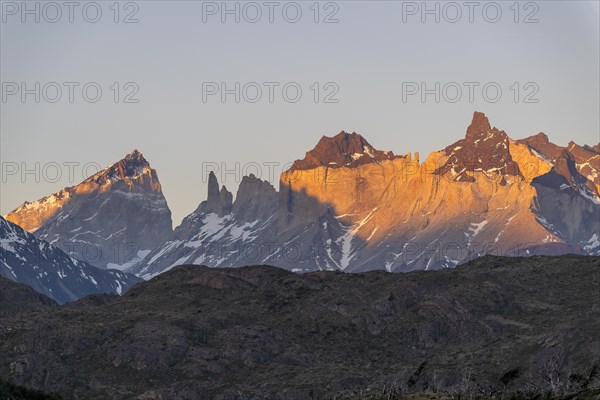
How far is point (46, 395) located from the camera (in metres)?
176

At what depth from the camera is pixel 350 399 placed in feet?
598

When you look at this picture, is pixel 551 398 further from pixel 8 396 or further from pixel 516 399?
pixel 8 396

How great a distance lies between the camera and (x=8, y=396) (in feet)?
542

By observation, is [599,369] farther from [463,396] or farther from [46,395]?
[46,395]

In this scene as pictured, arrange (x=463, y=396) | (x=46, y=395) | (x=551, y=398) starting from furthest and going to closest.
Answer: (x=46, y=395) → (x=463, y=396) → (x=551, y=398)

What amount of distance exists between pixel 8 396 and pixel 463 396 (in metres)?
51.9

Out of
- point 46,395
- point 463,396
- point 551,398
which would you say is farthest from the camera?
point 46,395

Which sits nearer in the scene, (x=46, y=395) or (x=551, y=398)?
(x=551, y=398)

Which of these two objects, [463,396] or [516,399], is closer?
[516,399]

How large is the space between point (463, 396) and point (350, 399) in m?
23.9

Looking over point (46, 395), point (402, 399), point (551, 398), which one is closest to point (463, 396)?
→ point (402, 399)

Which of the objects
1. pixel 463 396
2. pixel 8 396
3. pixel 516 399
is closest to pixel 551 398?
pixel 516 399

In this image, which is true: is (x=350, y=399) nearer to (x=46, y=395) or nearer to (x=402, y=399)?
(x=402, y=399)

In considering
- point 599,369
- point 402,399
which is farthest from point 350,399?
point 599,369
